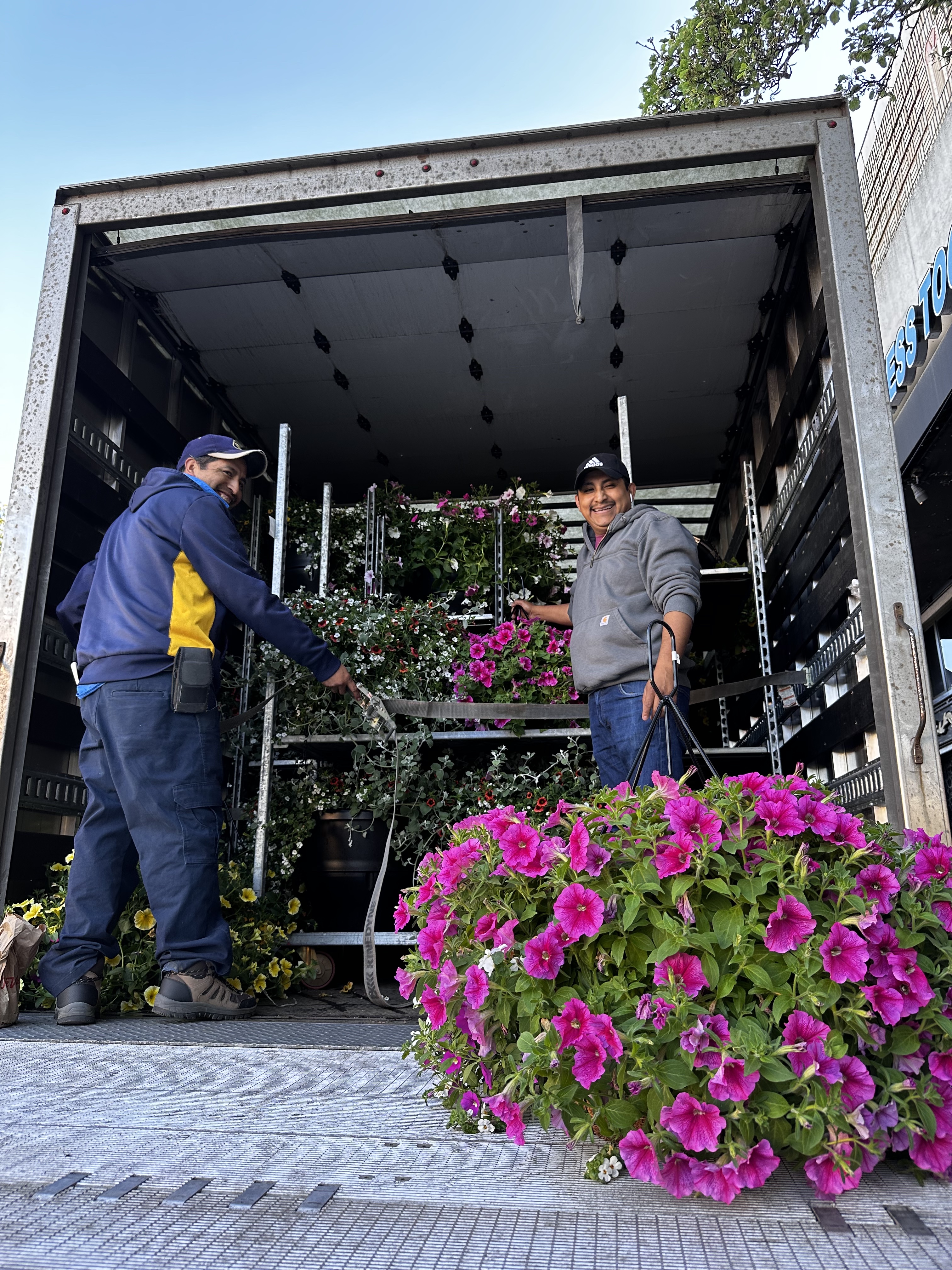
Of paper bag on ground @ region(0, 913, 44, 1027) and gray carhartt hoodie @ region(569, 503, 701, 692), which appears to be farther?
gray carhartt hoodie @ region(569, 503, 701, 692)

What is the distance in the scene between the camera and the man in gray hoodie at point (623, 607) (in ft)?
9.68

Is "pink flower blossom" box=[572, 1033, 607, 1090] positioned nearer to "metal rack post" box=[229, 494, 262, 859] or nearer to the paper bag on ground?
the paper bag on ground

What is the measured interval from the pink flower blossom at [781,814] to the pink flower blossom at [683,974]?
0.21 meters

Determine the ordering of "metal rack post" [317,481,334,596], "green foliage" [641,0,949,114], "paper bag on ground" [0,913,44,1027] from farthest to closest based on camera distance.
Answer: "green foliage" [641,0,949,114], "metal rack post" [317,481,334,596], "paper bag on ground" [0,913,44,1027]

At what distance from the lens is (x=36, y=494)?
302cm

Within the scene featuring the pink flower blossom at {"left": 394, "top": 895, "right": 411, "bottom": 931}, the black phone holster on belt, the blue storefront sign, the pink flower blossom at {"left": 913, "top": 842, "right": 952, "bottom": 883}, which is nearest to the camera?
the pink flower blossom at {"left": 913, "top": 842, "right": 952, "bottom": 883}

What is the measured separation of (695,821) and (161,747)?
1911 mm

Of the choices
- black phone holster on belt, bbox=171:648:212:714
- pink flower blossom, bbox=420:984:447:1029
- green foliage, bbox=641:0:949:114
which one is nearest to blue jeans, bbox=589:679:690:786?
black phone holster on belt, bbox=171:648:212:714

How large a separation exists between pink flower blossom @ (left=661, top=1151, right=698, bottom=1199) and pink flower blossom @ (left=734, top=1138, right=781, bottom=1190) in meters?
0.05

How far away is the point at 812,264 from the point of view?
373 centimetres

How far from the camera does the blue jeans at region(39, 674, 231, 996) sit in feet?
8.76

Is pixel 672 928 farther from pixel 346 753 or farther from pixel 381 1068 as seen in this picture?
pixel 346 753

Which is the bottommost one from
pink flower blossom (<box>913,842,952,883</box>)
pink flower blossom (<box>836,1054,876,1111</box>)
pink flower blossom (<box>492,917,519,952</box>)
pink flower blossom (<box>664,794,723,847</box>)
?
pink flower blossom (<box>836,1054,876,1111</box>)

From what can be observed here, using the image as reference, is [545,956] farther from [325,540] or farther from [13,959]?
[325,540]
